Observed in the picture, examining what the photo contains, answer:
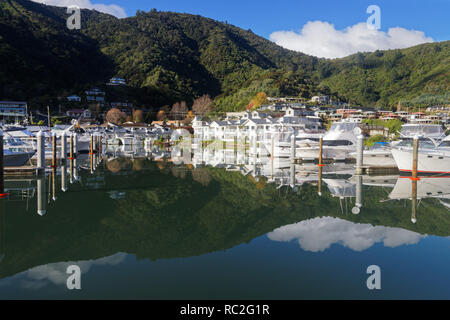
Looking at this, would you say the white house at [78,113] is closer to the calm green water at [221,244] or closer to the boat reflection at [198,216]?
the boat reflection at [198,216]

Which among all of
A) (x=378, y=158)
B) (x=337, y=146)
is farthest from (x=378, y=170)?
(x=337, y=146)

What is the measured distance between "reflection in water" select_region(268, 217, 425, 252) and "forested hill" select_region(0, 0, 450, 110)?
77.9 m

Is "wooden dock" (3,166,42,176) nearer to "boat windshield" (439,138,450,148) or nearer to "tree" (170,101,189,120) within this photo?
"boat windshield" (439,138,450,148)

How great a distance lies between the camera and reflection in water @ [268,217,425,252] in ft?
27.2

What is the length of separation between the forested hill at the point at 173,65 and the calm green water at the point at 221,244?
75.3 meters

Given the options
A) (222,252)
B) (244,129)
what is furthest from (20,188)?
(244,129)

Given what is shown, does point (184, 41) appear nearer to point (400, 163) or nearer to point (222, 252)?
point (400, 163)

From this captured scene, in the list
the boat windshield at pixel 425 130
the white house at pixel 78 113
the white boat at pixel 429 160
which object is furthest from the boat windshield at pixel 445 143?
the white house at pixel 78 113

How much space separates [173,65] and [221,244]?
398 feet

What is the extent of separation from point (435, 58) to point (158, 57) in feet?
302

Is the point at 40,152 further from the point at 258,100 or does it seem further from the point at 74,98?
the point at 74,98

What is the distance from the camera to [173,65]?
12194cm

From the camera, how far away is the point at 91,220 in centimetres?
995

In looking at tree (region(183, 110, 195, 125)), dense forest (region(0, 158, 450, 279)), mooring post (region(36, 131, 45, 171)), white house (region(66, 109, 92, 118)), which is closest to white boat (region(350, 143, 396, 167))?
dense forest (region(0, 158, 450, 279))
